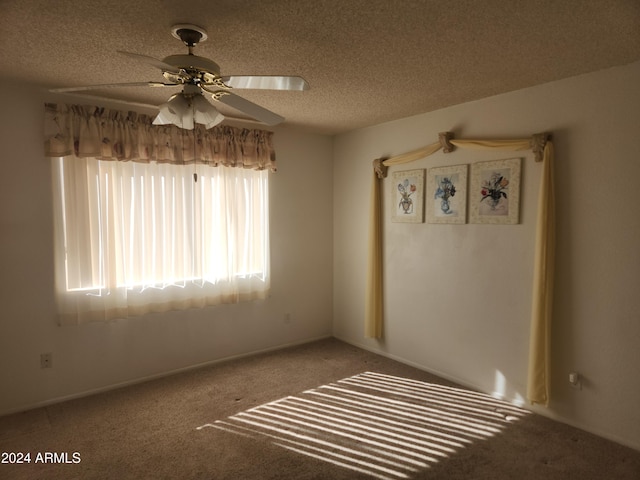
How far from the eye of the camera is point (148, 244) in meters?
3.34

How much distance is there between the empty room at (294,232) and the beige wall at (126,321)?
0.02m

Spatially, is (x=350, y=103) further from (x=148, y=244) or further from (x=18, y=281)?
(x=18, y=281)

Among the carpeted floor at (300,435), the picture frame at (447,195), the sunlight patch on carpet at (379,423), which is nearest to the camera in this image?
the carpeted floor at (300,435)

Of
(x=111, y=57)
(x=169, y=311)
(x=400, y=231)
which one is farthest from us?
(x=400, y=231)

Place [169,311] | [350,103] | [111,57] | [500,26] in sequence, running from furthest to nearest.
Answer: [169,311] → [350,103] → [111,57] → [500,26]

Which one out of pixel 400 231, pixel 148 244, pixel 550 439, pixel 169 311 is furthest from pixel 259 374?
pixel 550 439

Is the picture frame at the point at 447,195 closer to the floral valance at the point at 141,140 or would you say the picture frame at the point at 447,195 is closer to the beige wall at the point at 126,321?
the beige wall at the point at 126,321

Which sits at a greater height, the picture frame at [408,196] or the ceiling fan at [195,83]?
the ceiling fan at [195,83]

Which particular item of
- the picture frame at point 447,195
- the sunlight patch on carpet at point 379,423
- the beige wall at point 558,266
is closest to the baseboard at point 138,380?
the sunlight patch on carpet at point 379,423

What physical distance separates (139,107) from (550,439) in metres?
3.93

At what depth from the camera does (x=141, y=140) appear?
3.19 m

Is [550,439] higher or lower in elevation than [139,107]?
lower

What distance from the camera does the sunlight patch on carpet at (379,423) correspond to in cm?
237

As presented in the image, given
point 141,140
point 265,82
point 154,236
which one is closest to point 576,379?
point 265,82
